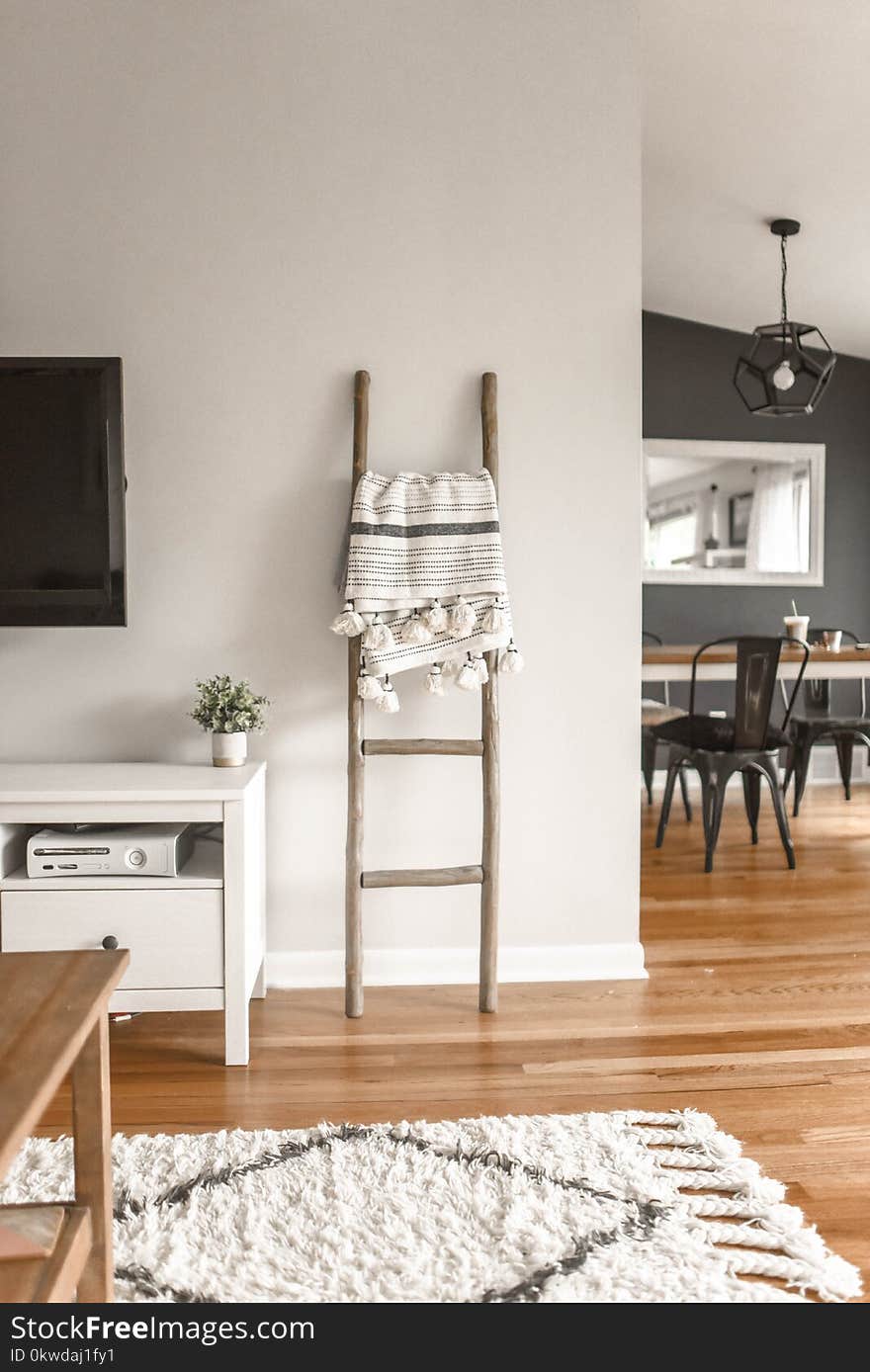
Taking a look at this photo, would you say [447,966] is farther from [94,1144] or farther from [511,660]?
[94,1144]

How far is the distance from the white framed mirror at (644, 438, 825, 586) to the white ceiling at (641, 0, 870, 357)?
27.2 inches

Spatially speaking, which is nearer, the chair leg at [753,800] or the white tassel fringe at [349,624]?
the white tassel fringe at [349,624]

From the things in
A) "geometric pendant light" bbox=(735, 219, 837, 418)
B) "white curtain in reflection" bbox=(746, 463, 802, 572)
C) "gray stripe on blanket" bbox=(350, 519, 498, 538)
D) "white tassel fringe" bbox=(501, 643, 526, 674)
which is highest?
"geometric pendant light" bbox=(735, 219, 837, 418)

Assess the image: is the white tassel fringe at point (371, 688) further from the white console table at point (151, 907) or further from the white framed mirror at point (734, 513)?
the white framed mirror at point (734, 513)

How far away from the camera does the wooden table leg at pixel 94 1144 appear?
117 cm

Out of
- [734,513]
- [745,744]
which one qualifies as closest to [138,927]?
[745,744]

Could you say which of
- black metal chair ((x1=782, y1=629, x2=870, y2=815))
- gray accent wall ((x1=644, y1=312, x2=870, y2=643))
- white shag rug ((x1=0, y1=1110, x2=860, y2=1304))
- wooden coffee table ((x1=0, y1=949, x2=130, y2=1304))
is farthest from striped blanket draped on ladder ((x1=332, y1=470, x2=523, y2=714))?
gray accent wall ((x1=644, y1=312, x2=870, y2=643))

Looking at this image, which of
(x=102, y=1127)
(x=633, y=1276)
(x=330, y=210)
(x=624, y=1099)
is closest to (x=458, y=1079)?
(x=624, y=1099)

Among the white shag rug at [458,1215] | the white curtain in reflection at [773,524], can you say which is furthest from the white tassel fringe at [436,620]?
the white curtain in reflection at [773,524]

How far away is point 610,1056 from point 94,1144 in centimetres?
132

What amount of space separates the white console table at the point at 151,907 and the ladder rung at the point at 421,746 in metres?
0.39

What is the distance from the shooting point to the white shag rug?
1.40m

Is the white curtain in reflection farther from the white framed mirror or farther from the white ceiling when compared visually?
the white ceiling

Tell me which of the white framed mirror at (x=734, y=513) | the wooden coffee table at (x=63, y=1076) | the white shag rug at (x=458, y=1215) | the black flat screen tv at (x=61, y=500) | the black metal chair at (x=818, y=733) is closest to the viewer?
the wooden coffee table at (x=63, y=1076)
